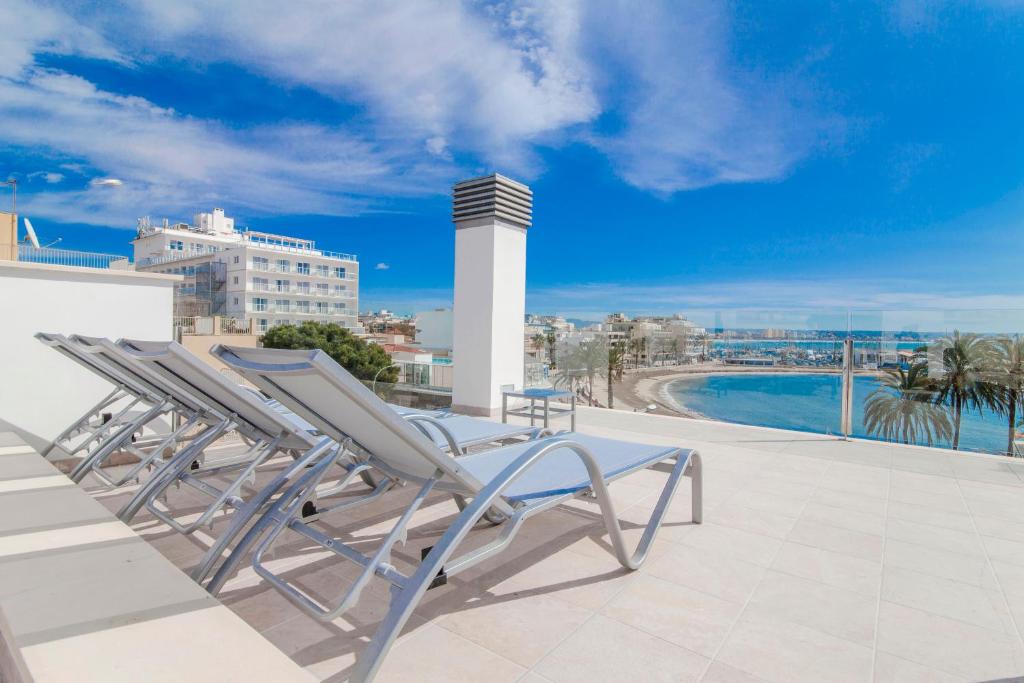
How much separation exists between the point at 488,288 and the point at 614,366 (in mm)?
2190

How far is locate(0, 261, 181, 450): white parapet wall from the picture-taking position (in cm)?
419

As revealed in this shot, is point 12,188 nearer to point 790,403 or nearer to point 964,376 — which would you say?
point 790,403

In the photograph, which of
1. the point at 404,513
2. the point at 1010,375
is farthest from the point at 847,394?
the point at 404,513

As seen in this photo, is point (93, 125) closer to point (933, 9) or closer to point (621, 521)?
point (621, 521)

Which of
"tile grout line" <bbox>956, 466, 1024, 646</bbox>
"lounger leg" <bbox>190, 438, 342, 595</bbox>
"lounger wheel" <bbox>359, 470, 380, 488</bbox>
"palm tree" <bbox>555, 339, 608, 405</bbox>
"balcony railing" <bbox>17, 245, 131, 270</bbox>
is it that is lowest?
"tile grout line" <bbox>956, 466, 1024, 646</bbox>

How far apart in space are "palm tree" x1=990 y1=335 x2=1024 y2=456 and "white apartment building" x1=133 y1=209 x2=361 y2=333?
152 ft

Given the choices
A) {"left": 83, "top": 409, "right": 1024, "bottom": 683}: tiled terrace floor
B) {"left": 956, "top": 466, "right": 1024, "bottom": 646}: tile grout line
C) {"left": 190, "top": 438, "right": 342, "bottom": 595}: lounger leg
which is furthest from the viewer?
{"left": 956, "top": 466, "right": 1024, "bottom": 646}: tile grout line

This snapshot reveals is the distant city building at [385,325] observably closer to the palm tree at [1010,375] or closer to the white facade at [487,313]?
the white facade at [487,313]

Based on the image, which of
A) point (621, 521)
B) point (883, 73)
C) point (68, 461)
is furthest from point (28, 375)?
point (883, 73)

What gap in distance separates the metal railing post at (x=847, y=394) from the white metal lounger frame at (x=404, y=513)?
4.55 metres

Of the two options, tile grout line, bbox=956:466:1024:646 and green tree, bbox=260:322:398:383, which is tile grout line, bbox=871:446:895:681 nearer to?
tile grout line, bbox=956:466:1024:646

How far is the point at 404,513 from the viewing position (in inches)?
72.7

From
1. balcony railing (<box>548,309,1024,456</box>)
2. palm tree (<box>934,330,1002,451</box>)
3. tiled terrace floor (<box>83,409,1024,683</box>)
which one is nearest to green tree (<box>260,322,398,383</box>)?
balcony railing (<box>548,309,1024,456</box>)

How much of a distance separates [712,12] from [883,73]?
18.6 m
